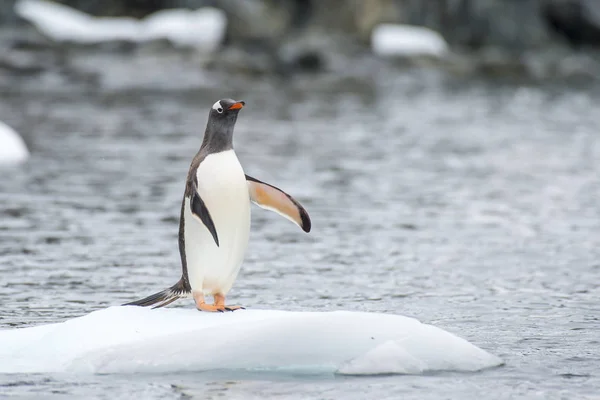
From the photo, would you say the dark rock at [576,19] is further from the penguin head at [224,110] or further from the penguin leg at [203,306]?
the penguin leg at [203,306]

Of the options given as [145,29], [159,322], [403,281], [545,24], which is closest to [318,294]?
[403,281]

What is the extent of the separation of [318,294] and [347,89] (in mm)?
24105

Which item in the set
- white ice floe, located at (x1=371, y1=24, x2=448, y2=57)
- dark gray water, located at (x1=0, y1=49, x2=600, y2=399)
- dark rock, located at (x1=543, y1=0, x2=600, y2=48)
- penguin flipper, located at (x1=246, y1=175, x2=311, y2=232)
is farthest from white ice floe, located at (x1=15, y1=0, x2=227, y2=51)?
penguin flipper, located at (x1=246, y1=175, x2=311, y2=232)

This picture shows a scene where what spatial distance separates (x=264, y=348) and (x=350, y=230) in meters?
5.89

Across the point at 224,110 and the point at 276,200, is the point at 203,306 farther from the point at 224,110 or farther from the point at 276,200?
the point at 224,110

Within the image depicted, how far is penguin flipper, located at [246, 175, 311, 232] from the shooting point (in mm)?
7367

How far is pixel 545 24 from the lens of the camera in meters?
43.5

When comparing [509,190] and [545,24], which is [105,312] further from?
[545,24]

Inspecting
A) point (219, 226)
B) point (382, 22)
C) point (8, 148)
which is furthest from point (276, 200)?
point (382, 22)

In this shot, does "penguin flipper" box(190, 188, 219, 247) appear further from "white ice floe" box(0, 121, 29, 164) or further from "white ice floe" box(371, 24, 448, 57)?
"white ice floe" box(371, 24, 448, 57)

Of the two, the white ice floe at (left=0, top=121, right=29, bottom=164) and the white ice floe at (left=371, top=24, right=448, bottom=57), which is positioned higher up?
the white ice floe at (left=0, top=121, right=29, bottom=164)

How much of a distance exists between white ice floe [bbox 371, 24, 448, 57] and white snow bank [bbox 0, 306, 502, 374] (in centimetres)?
3236

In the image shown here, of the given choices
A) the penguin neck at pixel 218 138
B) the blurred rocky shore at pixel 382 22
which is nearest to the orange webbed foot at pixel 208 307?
the penguin neck at pixel 218 138

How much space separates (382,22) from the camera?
4159cm
